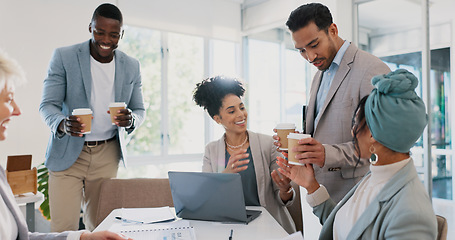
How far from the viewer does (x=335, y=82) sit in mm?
1825

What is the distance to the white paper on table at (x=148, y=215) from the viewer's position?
164cm

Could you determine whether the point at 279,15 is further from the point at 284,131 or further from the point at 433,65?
the point at 284,131

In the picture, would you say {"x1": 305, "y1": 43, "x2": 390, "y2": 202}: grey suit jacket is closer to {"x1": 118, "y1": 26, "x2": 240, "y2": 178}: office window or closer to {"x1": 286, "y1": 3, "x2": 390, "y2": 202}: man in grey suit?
{"x1": 286, "y1": 3, "x2": 390, "y2": 202}: man in grey suit

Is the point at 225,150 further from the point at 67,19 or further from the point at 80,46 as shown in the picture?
the point at 67,19

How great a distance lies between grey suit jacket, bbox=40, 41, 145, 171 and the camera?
2215mm

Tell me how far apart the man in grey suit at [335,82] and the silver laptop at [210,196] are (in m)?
0.45

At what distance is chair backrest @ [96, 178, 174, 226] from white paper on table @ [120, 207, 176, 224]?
10.8 inches

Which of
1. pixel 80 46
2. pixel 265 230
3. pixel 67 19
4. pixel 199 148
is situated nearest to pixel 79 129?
pixel 80 46

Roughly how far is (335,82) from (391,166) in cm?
72

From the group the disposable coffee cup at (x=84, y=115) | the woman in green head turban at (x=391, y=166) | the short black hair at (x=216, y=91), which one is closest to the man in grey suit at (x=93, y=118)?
the disposable coffee cup at (x=84, y=115)

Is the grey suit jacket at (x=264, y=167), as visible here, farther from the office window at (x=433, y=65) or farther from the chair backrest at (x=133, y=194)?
the office window at (x=433, y=65)

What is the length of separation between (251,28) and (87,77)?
348 cm

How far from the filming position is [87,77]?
2.28 metres

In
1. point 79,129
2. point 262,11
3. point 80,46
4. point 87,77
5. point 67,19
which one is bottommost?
point 79,129
